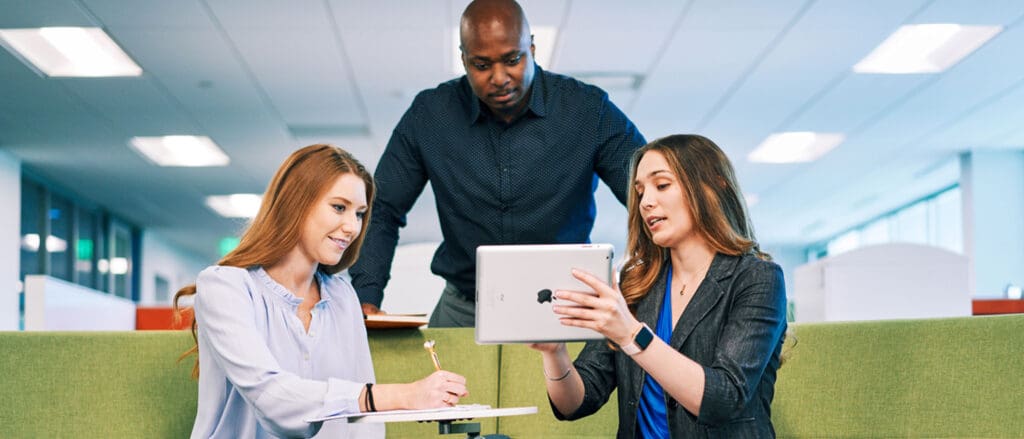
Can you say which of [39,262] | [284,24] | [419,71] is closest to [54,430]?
[284,24]

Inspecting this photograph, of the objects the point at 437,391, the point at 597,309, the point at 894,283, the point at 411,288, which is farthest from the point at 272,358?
the point at 894,283

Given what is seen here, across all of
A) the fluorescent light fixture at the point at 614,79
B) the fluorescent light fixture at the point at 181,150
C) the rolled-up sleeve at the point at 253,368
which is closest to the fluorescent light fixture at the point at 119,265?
the fluorescent light fixture at the point at 181,150

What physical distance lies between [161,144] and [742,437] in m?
7.96

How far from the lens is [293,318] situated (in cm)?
204

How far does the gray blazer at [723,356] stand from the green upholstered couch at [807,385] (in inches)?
18.4

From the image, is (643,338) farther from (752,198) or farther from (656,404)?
(752,198)

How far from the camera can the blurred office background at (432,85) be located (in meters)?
5.79

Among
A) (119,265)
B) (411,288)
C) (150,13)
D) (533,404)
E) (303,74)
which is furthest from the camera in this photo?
(119,265)

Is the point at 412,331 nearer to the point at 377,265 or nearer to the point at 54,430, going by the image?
the point at 377,265

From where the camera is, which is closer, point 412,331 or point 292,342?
point 292,342

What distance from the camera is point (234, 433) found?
1951mm

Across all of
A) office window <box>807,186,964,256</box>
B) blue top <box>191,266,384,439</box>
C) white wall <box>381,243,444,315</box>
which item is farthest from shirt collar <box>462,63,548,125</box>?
office window <box>807,186,964,256</box>

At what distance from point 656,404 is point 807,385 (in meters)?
0.60

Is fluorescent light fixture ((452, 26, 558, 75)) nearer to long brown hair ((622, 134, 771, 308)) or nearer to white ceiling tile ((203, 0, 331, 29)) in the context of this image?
white ceiling tile ((203, 0, 331, 29))
